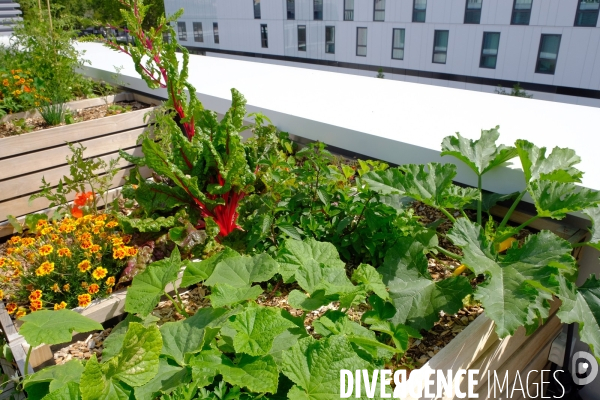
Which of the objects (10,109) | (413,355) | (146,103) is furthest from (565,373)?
(10,109)

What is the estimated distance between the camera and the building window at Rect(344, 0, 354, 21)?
16234 millimetres

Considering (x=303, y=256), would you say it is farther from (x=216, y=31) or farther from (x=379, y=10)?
(x=216, y=31)

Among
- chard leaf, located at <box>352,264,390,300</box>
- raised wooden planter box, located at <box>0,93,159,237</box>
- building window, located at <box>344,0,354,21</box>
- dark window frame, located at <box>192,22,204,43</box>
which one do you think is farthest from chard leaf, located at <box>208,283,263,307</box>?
dark window frame, located at <box>192,22,204,43</box>

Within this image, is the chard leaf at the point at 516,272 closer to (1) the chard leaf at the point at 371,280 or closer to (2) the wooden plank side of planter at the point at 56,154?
(1) the chard leaf at the point at 371,280

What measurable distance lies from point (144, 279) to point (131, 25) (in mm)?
1476

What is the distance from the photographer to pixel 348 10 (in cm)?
1638

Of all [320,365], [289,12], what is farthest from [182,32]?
[320,365]

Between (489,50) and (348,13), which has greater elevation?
(348,13)

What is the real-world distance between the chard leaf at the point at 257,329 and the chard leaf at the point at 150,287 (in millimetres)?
357

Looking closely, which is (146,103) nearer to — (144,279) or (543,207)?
(144,279)

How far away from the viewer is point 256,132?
7.61ft

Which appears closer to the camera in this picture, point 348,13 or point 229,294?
point 229,294

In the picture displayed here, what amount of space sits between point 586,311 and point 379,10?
51.8 feet

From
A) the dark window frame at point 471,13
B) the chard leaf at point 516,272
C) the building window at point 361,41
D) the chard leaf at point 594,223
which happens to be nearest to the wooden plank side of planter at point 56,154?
the chard leaf at point 516,272
